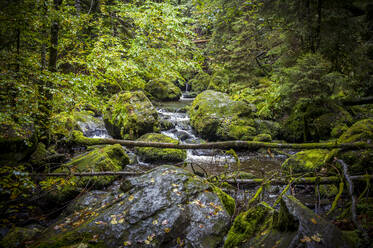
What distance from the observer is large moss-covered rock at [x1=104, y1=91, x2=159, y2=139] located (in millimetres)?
8742

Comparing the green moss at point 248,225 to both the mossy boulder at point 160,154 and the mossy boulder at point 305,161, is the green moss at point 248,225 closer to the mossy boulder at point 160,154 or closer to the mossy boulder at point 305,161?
the mossy boulder at point 305,161

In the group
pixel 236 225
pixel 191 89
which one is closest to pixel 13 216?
pixel 236 225

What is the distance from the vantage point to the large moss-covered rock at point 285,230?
1.73 meters

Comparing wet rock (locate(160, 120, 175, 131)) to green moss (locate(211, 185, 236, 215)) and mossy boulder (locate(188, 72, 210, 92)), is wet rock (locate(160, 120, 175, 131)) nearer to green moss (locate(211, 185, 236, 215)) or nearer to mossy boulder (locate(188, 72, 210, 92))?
green moss (locate(211, 185, 236, 215))

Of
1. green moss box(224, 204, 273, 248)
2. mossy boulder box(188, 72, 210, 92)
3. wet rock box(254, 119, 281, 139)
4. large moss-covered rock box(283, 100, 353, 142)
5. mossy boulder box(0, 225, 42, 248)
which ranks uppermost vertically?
mossy boulder box(188, 72, 210, 92)

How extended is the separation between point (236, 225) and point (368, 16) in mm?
2991

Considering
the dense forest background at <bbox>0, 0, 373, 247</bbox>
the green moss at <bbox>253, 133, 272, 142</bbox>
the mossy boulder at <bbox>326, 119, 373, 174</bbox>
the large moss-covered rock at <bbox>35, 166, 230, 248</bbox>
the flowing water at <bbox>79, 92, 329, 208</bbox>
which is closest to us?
the dense forest background at <bbox>0, 0, 373, 247</bbox>

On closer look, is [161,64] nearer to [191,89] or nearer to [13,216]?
[13,216]

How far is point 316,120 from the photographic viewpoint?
308 inches

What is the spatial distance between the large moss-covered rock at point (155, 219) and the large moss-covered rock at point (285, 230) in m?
0.40

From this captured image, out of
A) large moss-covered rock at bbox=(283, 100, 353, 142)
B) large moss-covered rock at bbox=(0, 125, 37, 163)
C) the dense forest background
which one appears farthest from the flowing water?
large moss-covered rock at bbox=(0, 125, 37, 163)

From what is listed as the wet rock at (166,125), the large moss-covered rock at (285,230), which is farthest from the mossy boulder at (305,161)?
the wet rock at (166,125)

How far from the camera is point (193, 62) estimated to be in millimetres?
6664

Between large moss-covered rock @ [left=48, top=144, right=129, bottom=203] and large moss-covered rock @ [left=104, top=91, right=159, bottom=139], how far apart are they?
8.20 ft
